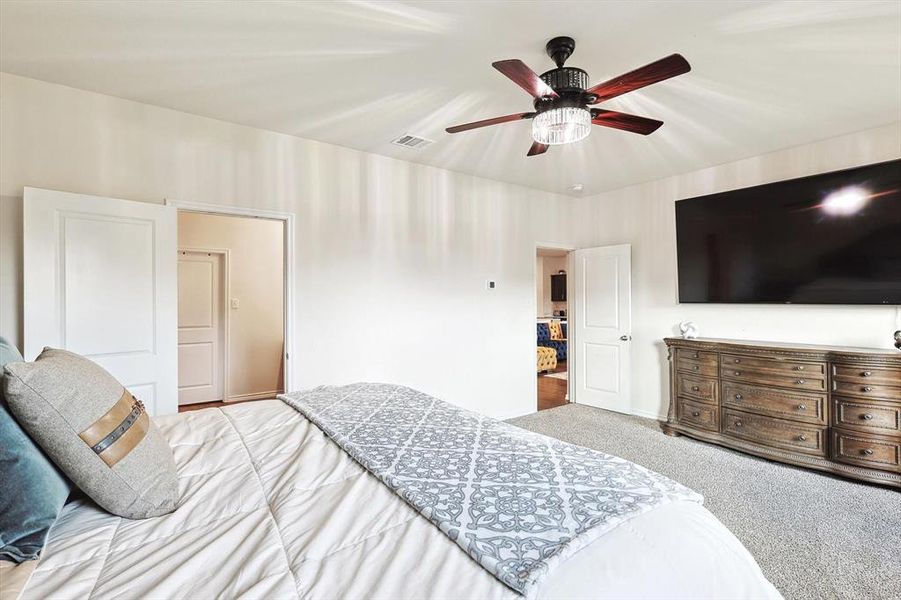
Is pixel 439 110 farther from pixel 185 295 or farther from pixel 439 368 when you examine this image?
pixel 185 295

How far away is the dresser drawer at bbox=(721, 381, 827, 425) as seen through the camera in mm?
3150

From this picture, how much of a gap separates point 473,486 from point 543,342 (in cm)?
735

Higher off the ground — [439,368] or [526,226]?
[526,226]

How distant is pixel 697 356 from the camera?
3.89 meters

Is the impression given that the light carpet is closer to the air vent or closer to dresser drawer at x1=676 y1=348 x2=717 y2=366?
dresser drawer at x1=676 y1=348 x2=717 y2=366

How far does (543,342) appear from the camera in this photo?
823cm

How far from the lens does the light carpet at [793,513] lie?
6.40 feet

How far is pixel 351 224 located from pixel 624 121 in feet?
7.63

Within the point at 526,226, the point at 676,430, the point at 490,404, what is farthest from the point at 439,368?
the point at 676,430

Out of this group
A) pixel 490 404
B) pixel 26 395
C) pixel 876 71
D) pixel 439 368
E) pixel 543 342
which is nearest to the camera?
pixel 26 395

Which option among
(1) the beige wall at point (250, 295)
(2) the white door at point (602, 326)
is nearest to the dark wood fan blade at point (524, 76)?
(2) the white door at point (602, 326)

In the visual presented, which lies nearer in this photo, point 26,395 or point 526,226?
point 26,395

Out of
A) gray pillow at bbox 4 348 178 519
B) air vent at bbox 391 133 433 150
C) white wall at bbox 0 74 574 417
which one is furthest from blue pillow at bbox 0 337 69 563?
air vent at bbox 391 133 433 150

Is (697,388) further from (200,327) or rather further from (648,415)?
(200,327)
